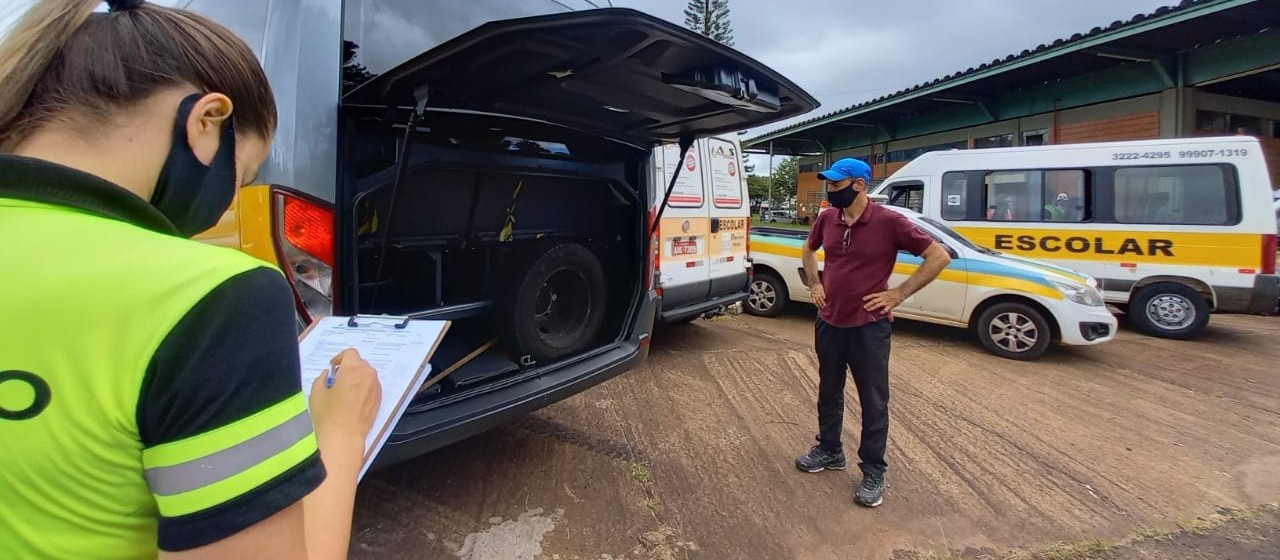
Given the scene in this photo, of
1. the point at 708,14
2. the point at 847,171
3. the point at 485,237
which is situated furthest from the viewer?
the point at 708,14

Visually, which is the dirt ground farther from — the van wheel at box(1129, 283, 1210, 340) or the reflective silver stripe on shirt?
the reflective silver stripe on shirt

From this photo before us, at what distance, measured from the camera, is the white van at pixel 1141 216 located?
727cm

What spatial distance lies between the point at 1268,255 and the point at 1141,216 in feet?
4.04

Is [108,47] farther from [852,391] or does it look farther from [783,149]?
[783,149]

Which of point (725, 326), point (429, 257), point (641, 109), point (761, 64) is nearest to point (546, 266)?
point (429, 257)

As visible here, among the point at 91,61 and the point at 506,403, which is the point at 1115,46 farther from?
the point at 91,61

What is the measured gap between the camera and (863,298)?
11.1 feet

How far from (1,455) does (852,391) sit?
5.15 metres

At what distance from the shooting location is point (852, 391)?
518 centimetres

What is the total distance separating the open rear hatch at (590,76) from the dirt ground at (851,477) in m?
1.91

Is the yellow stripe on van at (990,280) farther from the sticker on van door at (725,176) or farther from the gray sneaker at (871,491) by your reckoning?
the gray sneaker at (871,491)

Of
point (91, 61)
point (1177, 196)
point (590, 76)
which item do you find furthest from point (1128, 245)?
point (91, 61)

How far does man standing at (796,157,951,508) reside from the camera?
133 inches

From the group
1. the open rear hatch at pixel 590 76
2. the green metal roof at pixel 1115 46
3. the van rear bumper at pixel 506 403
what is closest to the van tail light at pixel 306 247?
the open rear hatch at pixel 590 76
